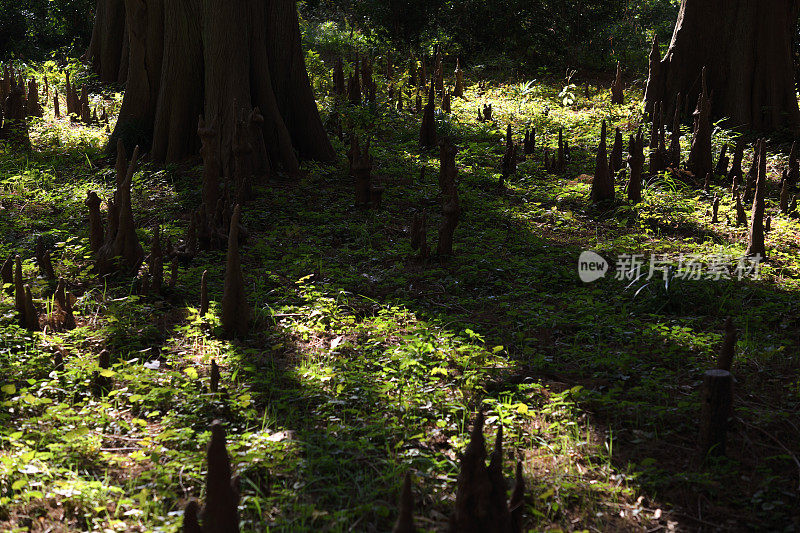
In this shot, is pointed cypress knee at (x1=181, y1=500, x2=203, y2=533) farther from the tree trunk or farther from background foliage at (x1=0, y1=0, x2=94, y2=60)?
background foliage at (x1=0, y1=0, x2=94, y2=60)

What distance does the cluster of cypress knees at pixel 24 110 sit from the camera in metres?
9.95

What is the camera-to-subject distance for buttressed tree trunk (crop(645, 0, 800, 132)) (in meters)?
9.35

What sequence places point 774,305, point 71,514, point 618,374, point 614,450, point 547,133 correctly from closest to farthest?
point 71,514, point 614,450, point 618,374, point 774,305, point 547,133

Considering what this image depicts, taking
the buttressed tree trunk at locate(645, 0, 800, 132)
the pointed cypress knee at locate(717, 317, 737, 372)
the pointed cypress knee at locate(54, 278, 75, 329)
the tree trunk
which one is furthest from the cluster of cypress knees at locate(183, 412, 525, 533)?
the tree trunk

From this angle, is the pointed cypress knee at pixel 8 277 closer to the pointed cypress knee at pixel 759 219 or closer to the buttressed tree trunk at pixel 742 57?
the pointed cypress knee at pixel 759 219

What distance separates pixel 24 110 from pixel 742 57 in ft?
35.3

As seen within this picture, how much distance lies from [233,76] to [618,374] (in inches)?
225

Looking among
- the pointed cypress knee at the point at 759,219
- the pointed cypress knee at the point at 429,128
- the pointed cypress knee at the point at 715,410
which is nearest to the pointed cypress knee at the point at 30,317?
the pointed cypress knee at the point at 715,410

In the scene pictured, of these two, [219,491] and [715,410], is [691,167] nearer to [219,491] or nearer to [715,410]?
[715,410]

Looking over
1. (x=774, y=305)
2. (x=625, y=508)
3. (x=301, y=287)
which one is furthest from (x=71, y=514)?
(x=774, y=305)

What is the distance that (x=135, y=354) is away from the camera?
4.46 metres

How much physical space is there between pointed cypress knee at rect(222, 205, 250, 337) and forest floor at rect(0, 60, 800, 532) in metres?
0.12

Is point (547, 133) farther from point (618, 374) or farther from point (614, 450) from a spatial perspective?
point (614, 450)

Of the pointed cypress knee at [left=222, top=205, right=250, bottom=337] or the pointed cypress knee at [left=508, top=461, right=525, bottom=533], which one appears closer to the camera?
the pointed cypress knee at [left=508, top=461, right=525, bottom=533]
